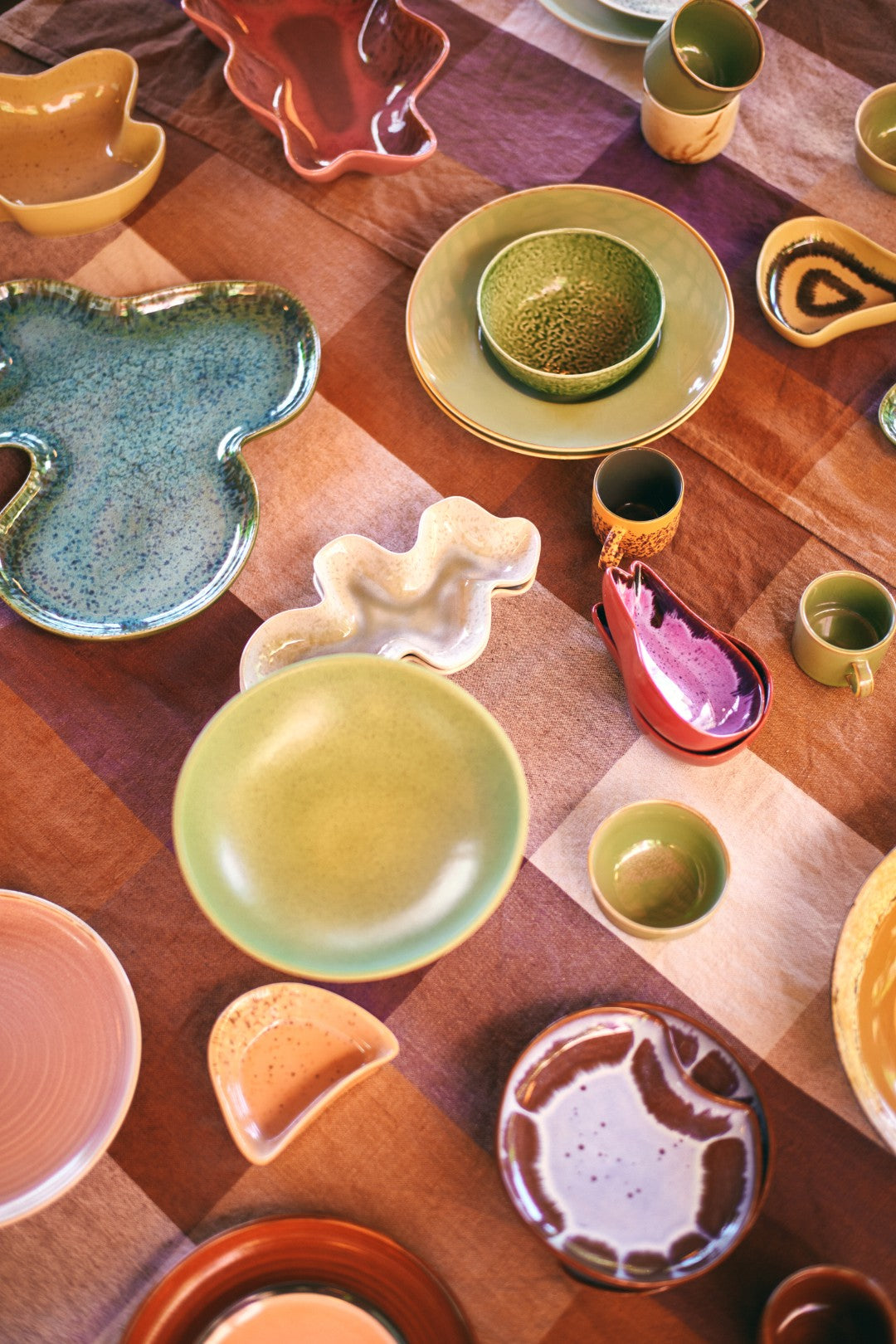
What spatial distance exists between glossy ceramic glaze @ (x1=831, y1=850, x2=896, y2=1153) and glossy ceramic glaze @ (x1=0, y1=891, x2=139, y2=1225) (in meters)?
0.57

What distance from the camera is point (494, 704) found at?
3.38 feet

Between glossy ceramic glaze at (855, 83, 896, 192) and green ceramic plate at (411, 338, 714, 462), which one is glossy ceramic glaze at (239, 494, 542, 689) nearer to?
green ceramic plate at (411, 338, 714, 462)

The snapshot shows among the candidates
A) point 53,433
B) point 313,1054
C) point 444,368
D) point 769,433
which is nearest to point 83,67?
point 53,433

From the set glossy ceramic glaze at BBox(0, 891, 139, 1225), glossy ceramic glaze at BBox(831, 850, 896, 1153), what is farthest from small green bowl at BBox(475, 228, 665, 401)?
glossy ceramic glaze at BBox(0, 891, 139, 1225)

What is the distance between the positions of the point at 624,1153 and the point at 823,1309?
0.56ft

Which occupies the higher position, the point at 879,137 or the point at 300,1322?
the point at 879,137

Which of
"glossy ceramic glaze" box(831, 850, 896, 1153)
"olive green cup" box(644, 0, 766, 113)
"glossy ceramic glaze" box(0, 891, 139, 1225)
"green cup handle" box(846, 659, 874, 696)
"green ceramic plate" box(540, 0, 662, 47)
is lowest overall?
"glossy ceramic glaze" box(0, 891, 139, 1225)

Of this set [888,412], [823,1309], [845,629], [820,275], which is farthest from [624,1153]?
[820,275]

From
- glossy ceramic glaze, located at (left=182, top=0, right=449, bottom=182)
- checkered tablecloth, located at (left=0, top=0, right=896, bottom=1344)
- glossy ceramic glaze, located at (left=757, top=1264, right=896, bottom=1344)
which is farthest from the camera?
glossy ceramic glaze, located at (left=182, top=0, right=449, bottom=182)

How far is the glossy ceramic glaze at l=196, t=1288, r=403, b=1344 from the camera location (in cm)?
79

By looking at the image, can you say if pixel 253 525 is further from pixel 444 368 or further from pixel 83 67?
pixel 83 67

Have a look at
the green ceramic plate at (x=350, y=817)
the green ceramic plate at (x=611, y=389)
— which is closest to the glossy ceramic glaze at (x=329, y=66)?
the green ceramic plate at (x=611, y=389)

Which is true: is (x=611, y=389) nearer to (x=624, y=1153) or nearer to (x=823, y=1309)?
(x=624, y=1153)

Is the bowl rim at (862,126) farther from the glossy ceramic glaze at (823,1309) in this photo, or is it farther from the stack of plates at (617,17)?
the glossy ceramic glaze at (823,1309)
